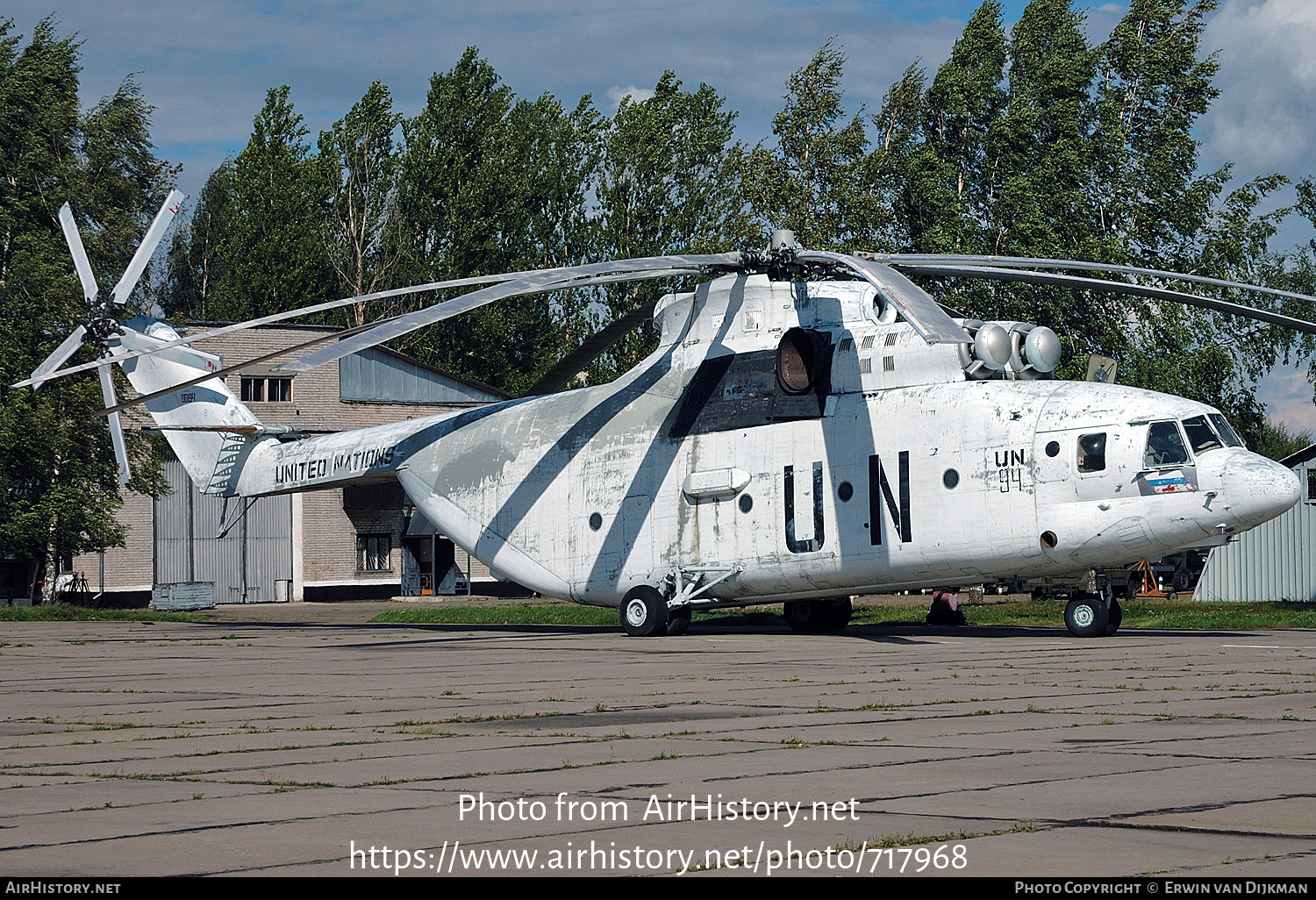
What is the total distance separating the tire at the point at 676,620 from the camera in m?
24.0

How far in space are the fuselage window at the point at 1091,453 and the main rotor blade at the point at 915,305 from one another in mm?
3465

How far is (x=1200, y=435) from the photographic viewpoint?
65.8 ft

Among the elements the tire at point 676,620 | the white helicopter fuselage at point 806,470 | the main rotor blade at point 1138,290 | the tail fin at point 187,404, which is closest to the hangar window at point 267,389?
the tail fin at point 187,404

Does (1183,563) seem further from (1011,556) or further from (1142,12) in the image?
(1011,556)

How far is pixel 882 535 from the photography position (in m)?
21.7

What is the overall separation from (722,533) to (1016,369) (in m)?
5.31

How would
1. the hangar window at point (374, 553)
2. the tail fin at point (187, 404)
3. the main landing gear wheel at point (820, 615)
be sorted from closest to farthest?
the main landing gear wheel at point (820, 615), the tail fin at point (187, 404), the hangar window at point (374, 553)

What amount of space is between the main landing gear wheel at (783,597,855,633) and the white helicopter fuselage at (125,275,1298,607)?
178 centimetres

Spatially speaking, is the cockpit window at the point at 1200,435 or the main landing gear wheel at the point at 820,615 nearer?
the cockpit window at the point at 1200,435

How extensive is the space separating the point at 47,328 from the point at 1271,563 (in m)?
34.3

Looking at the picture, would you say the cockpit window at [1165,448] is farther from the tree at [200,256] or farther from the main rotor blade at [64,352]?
the tree at [200,256]
